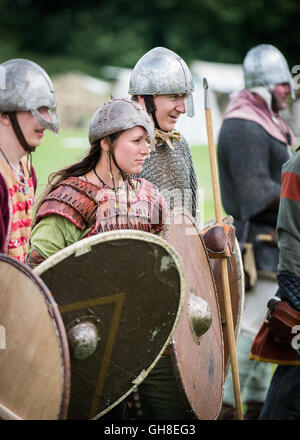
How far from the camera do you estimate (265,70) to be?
17.7 feet

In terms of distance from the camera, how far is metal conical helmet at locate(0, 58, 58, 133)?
3.14 meters

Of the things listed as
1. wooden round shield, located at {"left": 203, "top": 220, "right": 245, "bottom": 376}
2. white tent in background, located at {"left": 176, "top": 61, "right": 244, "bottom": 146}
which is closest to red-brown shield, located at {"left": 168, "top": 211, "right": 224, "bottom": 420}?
wooden round shield, located at {"left": 203, "top": 220, "right": 245, "bottom": 376}

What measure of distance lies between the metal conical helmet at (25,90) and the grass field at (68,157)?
22.2ft

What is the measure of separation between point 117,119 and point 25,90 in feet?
1.32

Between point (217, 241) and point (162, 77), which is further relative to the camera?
point (162, 77)

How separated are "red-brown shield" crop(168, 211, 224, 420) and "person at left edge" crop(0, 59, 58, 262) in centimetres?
63

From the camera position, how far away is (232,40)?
32344mm

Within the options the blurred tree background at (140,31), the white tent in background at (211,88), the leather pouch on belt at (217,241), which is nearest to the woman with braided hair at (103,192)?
the leather pouch on belt at (217,241)

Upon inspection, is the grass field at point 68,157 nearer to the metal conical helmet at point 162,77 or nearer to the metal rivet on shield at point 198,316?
the metal conical helmet at point 162,77

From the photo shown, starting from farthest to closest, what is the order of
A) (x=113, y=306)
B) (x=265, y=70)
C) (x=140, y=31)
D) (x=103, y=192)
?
(x=140, y=31) < (x=265, y=70) < (x=103, y=192) < (x=113, y=306)

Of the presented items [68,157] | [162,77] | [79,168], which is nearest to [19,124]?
[79,168]

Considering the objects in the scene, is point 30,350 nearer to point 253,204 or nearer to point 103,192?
point 103,192

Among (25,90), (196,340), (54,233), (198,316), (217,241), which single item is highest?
(25,90)

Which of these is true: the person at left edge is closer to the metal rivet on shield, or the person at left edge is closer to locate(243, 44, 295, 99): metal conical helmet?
the metal rivet on shield
